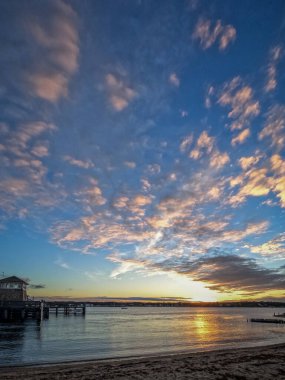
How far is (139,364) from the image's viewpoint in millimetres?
21547

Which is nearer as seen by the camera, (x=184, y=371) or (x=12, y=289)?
(x=184, y=371)

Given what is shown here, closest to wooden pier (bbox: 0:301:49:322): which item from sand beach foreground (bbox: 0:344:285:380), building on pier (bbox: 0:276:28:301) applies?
building on pier (bbox: 0:276:28:301)

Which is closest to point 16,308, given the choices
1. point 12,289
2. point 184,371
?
point 12,289

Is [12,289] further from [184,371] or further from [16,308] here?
[184,371]

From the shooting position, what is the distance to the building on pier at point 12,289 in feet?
223

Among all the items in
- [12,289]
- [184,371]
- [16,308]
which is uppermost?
[12,289]

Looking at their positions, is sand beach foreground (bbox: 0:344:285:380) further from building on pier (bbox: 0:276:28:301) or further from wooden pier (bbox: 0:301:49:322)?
building on pier (bbox: 0:276:28:301)

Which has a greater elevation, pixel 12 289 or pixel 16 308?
pixel 12 289

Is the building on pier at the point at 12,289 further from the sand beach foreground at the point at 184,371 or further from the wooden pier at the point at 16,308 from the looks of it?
the sand beach foreground at the point at 184,371

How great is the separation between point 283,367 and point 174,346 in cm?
1879

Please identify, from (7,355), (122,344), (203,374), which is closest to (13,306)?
(122,344)

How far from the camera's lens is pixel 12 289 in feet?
225

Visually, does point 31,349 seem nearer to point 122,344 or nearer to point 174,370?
point 122,344

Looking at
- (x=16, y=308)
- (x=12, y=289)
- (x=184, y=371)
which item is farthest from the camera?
(x=12, y=289)
